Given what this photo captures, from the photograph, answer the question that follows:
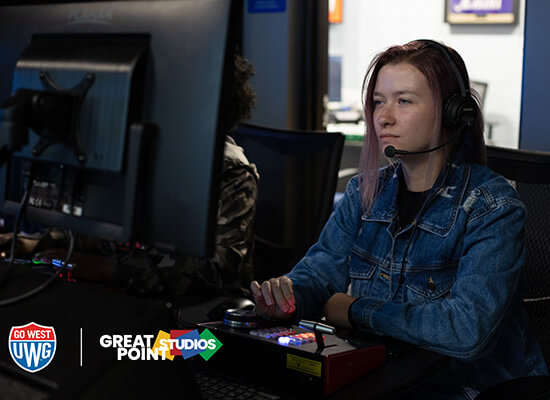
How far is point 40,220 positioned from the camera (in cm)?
92

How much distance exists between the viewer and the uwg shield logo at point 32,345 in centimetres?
79

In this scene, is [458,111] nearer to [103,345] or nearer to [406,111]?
[406,111]

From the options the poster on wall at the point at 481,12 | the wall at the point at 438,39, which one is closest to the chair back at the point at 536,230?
the wall at the point at 438,39

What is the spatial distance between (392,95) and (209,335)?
633 millimetres

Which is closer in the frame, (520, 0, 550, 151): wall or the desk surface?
the desk surface

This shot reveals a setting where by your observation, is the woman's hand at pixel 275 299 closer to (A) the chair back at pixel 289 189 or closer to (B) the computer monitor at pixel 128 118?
(B) the computer monitor at pixel 128 118

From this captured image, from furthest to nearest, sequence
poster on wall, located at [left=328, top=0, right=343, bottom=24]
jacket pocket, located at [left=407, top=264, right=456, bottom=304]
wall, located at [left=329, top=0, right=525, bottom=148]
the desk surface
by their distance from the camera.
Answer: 1. poster on wall, located at [left=328, top=0, right=343, bottom=24]
2. wall, located at [left=329, top=0, right=525, bottom=148]
3. jacket pocket, located at [left=407, top=264, right=456, bottom=304]
4. the desk surface

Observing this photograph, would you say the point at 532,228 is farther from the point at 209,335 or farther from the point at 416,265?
the point at 209,335

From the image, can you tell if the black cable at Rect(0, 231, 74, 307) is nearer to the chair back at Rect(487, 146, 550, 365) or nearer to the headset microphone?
the headset microphone

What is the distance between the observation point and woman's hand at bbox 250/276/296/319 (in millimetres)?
1210

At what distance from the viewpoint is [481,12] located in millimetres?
5949

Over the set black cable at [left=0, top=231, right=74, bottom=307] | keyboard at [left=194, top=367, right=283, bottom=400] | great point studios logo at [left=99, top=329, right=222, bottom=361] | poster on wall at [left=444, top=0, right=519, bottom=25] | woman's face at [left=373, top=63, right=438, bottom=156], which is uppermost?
poster on wall at [left=444, top=0, right=519, bottom=25]

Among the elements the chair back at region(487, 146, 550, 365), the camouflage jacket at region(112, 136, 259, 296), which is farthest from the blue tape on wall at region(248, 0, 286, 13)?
the chair back at region(487, 146, 550, 365)

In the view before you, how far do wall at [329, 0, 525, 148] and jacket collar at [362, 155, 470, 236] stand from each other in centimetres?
451
